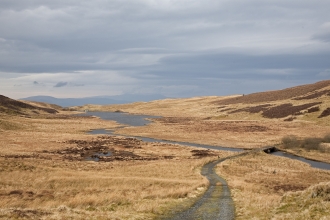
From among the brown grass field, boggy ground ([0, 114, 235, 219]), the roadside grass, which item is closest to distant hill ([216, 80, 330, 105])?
the brown grass field

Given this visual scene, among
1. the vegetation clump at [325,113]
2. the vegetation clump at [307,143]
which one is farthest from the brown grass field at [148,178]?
the vegetation clump at [325,113]

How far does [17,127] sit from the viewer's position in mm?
96125

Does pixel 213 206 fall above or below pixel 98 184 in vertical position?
above

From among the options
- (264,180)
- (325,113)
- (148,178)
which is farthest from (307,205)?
(325,113)

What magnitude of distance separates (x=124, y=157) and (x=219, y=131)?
43.7m

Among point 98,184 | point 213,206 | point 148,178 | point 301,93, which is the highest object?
point 301,93

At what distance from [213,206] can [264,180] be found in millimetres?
16442

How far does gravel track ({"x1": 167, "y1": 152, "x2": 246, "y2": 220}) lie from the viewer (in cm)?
1934

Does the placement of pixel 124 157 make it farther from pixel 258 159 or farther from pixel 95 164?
pixel 258 159

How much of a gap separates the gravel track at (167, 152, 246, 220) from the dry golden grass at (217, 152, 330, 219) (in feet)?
2.09

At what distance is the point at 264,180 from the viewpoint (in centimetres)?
3666

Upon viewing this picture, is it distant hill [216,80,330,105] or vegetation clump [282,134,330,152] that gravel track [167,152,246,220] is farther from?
→ distant hill [216,80,330,105]

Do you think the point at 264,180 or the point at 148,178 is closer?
the point at 148,178

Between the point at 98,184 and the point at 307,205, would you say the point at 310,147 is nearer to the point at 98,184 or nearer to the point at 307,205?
the point at 98,184
